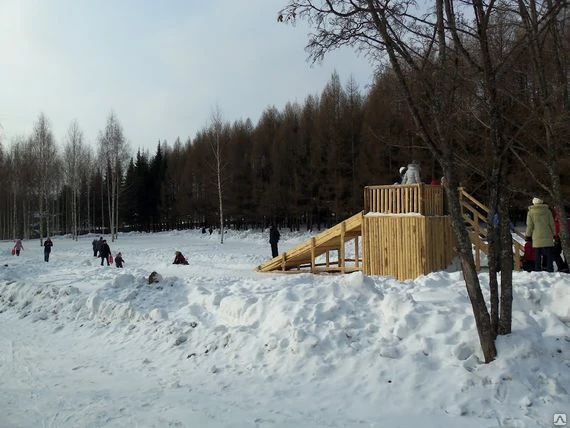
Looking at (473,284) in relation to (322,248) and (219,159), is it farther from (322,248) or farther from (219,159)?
(219,159)

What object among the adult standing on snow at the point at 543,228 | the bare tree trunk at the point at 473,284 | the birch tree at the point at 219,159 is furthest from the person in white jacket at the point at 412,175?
the birch tree at the point at 219,159

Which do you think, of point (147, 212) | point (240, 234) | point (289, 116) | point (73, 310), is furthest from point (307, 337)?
point (147, 212)

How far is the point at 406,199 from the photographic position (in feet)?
39.5

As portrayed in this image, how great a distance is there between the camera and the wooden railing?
11.8 meters

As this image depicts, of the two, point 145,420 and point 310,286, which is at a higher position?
point 310,286

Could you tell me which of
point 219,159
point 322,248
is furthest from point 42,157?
point 322,248

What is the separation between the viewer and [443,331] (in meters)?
6.47

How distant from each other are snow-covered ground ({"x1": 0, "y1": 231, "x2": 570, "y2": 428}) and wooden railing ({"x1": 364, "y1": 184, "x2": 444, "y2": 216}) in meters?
3.28

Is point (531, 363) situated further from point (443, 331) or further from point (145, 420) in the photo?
point (145, 420)

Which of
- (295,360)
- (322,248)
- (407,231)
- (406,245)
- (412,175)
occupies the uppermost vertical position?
(412,175)

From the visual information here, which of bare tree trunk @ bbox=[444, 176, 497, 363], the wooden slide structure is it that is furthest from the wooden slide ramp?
bare tree trunk @ bbox=[444, 176, 497, 363]

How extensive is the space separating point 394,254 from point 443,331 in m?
5.72

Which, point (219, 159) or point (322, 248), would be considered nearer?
point (322, 248)

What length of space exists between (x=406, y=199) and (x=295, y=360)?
6.70 metres
